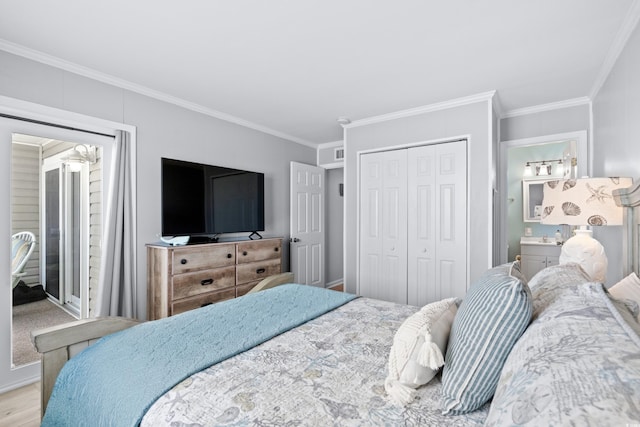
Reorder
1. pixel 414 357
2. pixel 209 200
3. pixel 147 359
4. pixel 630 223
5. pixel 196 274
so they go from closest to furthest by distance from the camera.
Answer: pixel 414 357
pixel 147 359
pixel 630 223
pixel 196 274
pixel 209 200

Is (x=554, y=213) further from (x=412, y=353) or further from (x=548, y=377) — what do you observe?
(x=548, y=377)

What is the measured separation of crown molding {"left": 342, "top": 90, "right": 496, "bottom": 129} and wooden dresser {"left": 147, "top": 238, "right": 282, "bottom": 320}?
209 centimetres

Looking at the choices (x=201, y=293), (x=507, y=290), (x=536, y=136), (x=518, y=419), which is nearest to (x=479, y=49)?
(x=536, y=136)

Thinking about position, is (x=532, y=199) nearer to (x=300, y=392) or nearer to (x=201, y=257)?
(x=201, y=257)

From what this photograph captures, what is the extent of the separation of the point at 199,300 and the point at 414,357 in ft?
8.15

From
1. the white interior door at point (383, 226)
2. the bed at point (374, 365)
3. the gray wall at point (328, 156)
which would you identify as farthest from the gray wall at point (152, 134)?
the bed at point (374, 365)

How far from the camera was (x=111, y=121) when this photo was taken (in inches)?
111

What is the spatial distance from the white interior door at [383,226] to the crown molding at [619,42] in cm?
183

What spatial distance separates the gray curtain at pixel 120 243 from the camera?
2.75m

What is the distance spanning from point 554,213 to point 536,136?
6.14ft

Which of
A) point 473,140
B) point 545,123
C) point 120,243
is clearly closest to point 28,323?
point 120,243

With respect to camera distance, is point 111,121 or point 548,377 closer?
point 548,377

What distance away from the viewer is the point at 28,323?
8.27 feet

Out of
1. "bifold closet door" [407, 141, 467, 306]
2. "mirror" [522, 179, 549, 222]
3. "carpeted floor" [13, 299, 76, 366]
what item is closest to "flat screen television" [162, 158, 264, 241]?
"carpeted floor" [13, 299, 76, 366]
